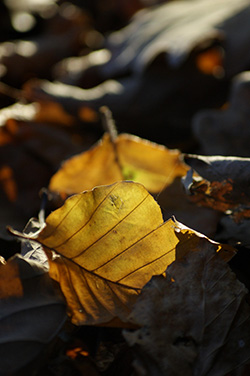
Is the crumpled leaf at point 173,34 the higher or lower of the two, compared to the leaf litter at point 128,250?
higher

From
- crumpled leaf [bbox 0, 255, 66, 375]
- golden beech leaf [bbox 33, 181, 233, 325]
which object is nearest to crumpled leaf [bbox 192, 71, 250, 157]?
golden beech leaf [bbox 33, 181, 233, 325]

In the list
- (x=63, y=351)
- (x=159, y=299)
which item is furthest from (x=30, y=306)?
(x=159, y=299)

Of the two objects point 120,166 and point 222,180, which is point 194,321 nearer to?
point 222,180

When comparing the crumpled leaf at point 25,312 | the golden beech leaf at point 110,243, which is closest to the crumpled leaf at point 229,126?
the golden beech leaf at point 110,243

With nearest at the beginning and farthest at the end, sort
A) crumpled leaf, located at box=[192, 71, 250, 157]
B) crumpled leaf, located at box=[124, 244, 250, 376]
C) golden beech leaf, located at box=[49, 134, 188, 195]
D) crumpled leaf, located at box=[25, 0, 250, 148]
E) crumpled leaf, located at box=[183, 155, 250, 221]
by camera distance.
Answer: crumpled leaf, located at box=[124, 244, 250, 376] < crumpled leaf, located at box=[183, 155, 250, 221] < golden beech leaf, located at box=[49, 134, 188, 195] < crumpled leaf, located at box=[192, 71, 250, 157] < crumpled leaf, located at box=[25, 0, 250, 148]

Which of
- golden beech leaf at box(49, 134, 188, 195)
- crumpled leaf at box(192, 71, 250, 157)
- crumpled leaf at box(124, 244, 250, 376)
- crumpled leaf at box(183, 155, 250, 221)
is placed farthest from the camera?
crumpled leaf at box(192, 71, 250, 157)

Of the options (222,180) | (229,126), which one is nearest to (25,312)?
(222,180)

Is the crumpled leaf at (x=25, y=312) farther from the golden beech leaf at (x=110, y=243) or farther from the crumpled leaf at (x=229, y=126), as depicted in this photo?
the crumpled leaf at (x=229, y=126)

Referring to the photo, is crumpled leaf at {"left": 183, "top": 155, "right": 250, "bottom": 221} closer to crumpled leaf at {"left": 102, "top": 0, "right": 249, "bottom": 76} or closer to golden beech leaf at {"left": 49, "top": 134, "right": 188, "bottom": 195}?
golden beech leaf at {"left": 49, "top": 134, "right": 188, "bottom": 195}
